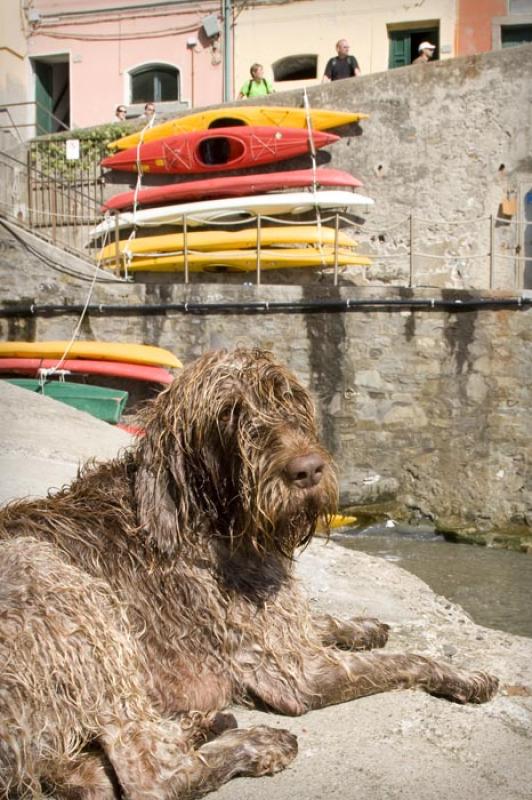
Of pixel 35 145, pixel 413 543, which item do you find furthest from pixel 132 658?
pixel 35 145

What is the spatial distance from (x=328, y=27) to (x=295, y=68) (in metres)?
1.48

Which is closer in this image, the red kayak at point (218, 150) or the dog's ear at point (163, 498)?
the dog's ear at point (163, 498)

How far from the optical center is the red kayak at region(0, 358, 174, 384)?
1462 centimetres

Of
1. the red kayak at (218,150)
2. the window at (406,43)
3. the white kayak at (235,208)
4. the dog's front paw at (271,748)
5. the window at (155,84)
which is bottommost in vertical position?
the dog's front paw at (271,748)

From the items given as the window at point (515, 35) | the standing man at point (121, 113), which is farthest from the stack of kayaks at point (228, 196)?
the window at point (515, 35)

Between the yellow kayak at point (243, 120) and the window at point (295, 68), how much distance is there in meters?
4.06

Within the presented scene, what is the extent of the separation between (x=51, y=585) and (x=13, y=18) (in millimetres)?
26109

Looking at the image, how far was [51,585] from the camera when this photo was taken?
3.21 meters

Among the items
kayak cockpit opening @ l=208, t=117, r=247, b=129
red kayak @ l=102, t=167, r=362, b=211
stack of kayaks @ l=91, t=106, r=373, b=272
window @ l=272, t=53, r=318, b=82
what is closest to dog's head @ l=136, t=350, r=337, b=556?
stack of kayaks @ l=91, t=106, r=373, b=272

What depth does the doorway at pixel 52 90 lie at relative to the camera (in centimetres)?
2655

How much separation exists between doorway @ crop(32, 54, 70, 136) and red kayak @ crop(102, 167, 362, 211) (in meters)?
7.12

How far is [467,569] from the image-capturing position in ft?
38.0

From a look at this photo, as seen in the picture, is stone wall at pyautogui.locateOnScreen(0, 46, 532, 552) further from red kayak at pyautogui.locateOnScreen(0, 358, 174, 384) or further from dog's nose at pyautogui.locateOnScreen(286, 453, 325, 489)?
dog's nose at pyautogui.locateOnScreen(286, 453, 325, 489)

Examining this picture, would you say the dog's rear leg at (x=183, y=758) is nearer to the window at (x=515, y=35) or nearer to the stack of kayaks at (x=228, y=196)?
the stack of kayaks at (x=228, y=196)
